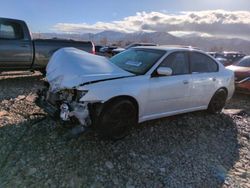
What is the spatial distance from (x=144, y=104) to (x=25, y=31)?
5.79 meters

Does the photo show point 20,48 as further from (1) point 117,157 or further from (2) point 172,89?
(1) point 117,157

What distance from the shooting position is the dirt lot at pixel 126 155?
433cm

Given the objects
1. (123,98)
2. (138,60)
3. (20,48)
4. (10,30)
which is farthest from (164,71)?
(10,30)

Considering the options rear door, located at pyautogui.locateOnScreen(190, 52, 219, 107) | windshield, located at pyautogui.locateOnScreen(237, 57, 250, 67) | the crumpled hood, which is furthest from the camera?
windshield, located at pyautogui.locateOnScreen(237, 57, 250, 67)

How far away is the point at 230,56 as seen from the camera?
2058cm

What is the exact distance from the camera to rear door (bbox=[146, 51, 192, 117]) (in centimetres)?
564

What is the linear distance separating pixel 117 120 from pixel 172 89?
1359 millimetres

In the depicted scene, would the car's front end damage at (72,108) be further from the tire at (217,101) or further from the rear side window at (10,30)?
the rear side window at (10,30)

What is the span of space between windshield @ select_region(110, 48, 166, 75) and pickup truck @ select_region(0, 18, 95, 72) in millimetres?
4260

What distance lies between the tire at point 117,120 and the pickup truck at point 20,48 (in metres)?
5.55

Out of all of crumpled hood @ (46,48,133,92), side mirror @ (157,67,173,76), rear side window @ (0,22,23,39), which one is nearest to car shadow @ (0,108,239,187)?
crumpled hood @ (46,48,133,92)

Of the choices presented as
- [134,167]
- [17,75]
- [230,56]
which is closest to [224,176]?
[134,167]

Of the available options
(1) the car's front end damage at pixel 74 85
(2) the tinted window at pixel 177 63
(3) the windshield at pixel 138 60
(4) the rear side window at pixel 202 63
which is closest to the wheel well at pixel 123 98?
(1) the car's front end damage at pixel 74 85

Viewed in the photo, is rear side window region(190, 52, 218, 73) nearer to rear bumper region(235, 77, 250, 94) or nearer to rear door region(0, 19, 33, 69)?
rear bumper region(235, 77, 250, 94)
